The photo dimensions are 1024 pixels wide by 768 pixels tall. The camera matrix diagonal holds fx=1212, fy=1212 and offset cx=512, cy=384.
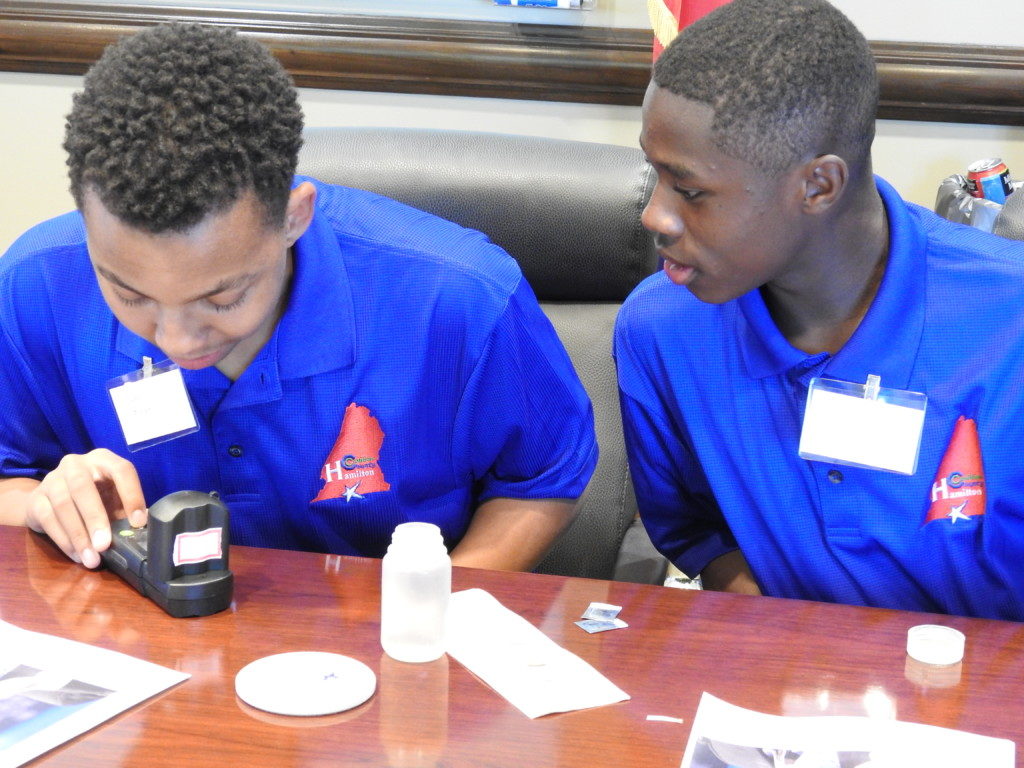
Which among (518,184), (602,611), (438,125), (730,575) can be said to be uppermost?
(518,184)

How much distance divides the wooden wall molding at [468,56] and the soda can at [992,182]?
1.31ft

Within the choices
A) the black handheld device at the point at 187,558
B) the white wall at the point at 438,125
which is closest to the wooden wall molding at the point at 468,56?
the white wall at the point at 438,125

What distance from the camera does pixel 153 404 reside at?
1.22 m

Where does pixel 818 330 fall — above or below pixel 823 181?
below

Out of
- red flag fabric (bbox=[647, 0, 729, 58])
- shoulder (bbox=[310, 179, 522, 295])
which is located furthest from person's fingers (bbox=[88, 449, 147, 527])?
red flag fabric (bbox=[647, 0, 729, 58])

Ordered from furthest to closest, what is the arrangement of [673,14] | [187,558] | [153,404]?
[673,14]
[153,404]
[187,558]

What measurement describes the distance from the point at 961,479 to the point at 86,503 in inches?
32.7

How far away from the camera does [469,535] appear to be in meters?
1.32

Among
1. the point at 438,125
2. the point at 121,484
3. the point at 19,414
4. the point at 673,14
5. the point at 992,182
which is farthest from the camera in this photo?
the point at 438,125

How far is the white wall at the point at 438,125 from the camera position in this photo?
246cm

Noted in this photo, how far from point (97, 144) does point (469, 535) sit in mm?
569

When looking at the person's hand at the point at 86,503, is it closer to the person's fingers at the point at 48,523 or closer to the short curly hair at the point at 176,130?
the person's fingers at the point at 48,523

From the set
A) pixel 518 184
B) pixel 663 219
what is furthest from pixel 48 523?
pixel 518 184

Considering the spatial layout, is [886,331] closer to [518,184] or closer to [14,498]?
[518,184]
